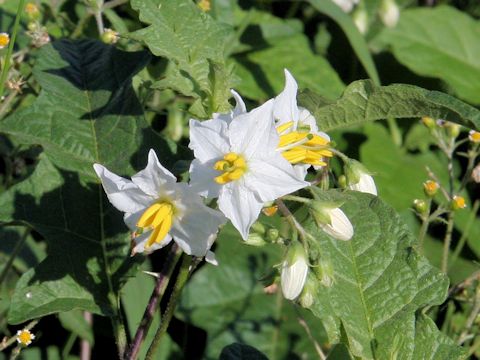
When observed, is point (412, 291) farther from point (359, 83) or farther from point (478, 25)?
point (478, 25)

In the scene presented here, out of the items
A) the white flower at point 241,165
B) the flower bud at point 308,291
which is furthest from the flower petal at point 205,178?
the flower bud at point 308,291

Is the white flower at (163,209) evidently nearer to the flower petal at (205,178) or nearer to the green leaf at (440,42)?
the flower petal at (205,178)

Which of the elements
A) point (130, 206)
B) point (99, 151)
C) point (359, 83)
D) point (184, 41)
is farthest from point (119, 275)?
point (359, 83)

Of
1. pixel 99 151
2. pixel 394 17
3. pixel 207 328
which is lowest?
pixel 207 328

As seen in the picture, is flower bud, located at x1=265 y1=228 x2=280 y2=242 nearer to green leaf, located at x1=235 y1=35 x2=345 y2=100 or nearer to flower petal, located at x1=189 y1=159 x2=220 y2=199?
flower petal, located at x1=189 y1=159 x2=220 y2=199

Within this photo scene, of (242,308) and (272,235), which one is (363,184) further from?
→ (242,308)

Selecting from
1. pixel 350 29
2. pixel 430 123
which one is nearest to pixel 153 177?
pixel 430 123
